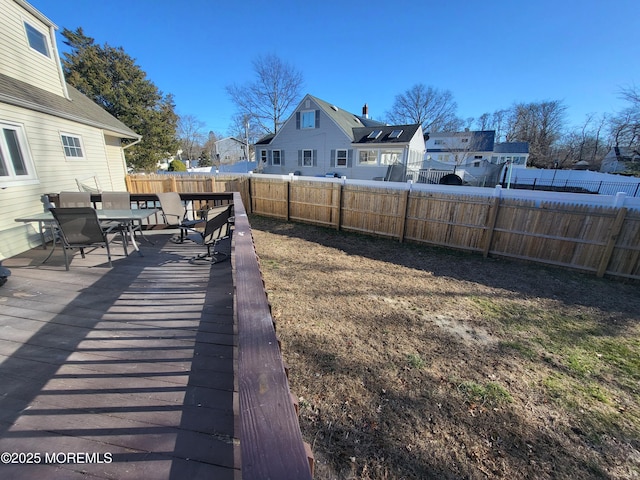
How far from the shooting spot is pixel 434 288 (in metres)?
5.19

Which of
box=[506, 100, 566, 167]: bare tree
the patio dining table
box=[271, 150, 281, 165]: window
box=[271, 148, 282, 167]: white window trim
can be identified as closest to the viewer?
the patio dining table

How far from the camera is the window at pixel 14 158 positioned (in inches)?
174

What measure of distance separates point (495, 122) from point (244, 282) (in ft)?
173

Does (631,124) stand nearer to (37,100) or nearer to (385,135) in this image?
(385,135)

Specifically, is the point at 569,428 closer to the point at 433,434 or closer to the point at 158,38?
the point at 433,434

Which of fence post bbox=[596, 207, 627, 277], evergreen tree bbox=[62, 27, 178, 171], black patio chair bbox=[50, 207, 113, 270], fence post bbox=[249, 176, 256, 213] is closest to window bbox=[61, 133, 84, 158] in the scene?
black patio chair bbox=[50, 207, 113, 270]

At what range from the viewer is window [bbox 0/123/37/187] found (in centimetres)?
443

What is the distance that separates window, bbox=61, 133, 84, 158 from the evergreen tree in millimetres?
12624

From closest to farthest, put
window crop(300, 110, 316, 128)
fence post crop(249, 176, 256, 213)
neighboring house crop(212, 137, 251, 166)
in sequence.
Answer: fence post crop(249, 176, 256, 213) < window crop(300, 110, 316, 128) < neighboring house crop(212, 137, 251, 166)

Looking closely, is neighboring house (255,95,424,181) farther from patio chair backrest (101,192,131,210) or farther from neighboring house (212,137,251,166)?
neighboring house (212,137,251,166)

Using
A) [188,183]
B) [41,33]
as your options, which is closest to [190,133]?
[188,183]

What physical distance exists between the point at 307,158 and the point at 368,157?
14.4 feet

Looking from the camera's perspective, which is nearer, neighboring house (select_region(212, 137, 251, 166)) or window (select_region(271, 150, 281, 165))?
window (select_region(271, 150, 281, 165))

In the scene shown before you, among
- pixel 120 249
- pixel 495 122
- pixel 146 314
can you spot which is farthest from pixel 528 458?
pixel 495 122
